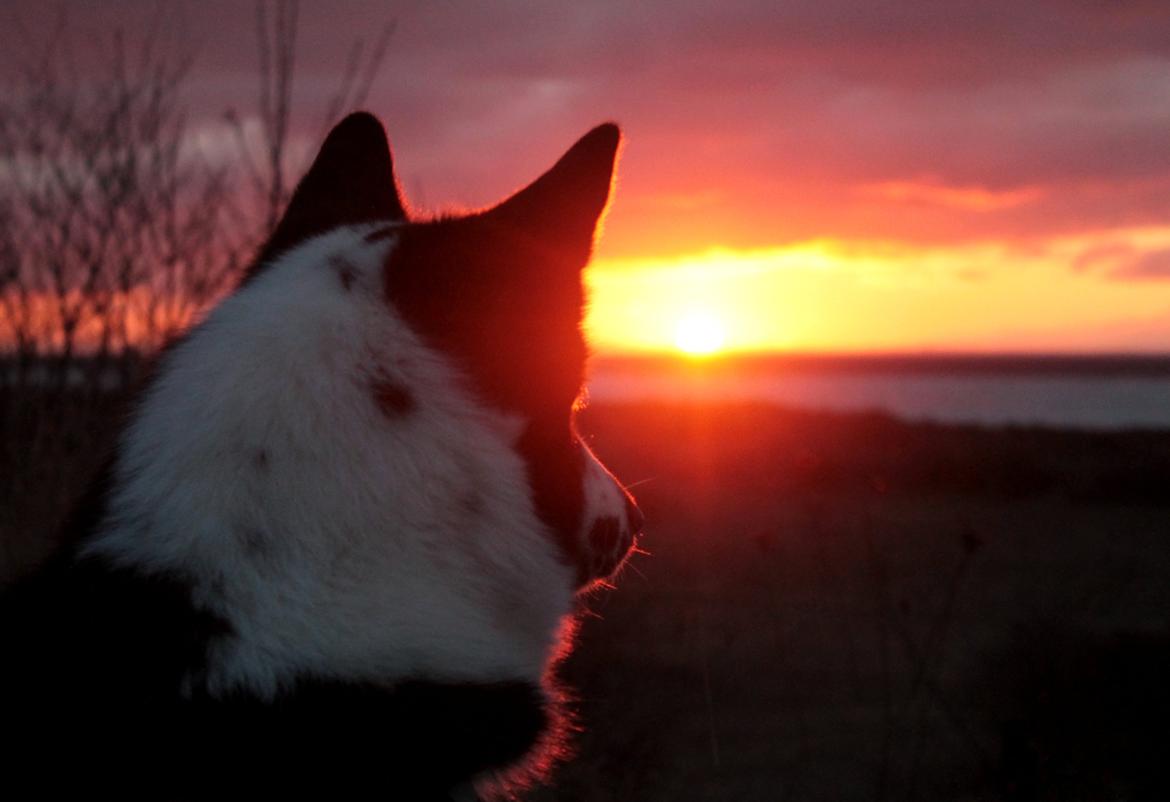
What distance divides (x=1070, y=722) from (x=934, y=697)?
1.80 ft

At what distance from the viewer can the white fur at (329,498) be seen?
1.40 meters

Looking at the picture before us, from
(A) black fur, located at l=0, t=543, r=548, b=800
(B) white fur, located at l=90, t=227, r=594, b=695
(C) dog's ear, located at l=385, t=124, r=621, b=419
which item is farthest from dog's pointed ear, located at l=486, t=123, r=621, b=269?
(A) black fur, located at l=0, t=543, r=548, b=800

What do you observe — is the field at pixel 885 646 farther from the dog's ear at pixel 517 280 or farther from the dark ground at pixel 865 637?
the dog's ear at pixel 517 280

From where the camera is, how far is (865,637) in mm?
5902

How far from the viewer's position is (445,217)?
1.84m

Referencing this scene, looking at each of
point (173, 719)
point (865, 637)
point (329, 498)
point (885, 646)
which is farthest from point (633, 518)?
point (865, 637)

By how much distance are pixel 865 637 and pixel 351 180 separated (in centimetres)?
461

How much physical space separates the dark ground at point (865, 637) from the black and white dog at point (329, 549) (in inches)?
35.9

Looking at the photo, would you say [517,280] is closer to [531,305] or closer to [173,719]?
[531,305]

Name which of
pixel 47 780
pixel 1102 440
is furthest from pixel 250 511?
pixel 1102 440

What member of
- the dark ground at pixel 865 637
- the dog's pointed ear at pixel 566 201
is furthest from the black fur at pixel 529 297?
the dark ground at pixel 865 637

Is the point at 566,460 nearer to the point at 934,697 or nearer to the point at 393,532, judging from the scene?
the point at 393,532

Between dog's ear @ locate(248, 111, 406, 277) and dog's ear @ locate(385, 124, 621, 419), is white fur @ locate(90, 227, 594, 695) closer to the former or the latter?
dog's ear @ locate(385, 124, 621, 419)

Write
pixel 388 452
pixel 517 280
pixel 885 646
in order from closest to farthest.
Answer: pixel 388 452 < pixel 517 280 < pixel 885 646
